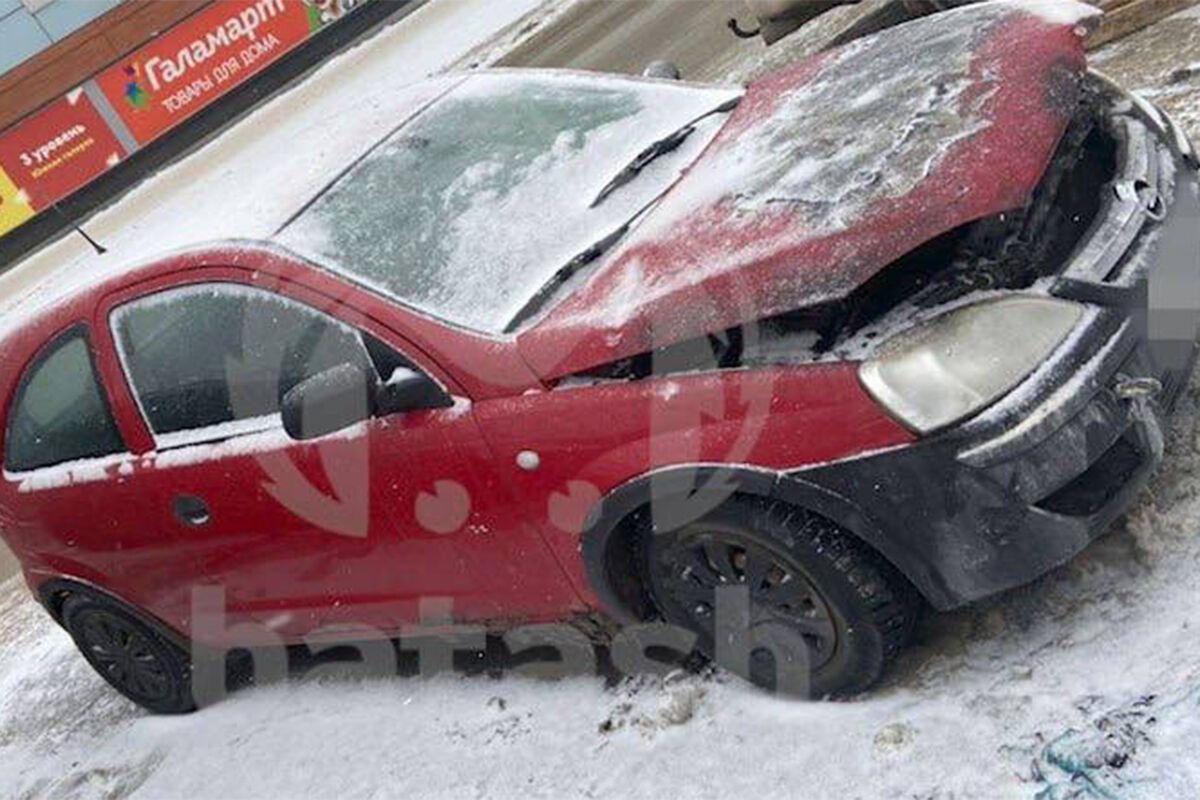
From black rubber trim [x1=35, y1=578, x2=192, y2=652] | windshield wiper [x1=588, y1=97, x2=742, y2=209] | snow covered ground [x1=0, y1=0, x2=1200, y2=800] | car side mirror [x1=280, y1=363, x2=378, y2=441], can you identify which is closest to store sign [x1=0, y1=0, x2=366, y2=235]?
snow covered ground [x1=0, y1=0, x2=1200, y2=800]

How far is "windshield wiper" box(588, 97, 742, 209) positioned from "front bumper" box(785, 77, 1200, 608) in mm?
1251

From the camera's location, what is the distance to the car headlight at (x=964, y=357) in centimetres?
286

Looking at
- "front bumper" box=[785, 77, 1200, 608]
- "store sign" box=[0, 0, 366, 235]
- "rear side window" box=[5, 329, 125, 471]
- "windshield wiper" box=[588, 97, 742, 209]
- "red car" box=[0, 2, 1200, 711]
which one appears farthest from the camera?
"store sign" box=[0, 0, 366, 235]

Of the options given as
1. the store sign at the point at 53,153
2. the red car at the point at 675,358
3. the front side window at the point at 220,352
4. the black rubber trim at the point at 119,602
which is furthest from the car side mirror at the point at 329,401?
the store sign at the point at 53,153

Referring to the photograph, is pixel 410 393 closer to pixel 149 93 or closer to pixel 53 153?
pixel 53 153

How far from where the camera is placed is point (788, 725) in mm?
3369

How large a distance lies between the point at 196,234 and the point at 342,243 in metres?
0.61

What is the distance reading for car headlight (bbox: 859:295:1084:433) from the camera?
9.39ft

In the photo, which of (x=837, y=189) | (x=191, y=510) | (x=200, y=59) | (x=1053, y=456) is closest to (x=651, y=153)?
(x=837, y=189)

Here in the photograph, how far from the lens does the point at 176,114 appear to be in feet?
58.6

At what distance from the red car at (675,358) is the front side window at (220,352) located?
0.5 inches

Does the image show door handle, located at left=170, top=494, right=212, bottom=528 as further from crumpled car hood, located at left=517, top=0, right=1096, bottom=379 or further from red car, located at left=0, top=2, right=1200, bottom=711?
crumpled car hood, located at left=517, top=0, right=1096, bottom=379

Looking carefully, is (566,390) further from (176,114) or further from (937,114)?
(176,114)

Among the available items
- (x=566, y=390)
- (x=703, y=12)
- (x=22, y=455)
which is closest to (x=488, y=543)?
(x=566, y=390)
